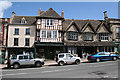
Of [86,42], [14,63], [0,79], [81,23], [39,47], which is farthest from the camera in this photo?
[81,23]

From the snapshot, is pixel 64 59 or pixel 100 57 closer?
pixel 64 59

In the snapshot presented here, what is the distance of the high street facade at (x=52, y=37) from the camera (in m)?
23.0

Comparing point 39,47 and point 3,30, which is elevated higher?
point 3,30

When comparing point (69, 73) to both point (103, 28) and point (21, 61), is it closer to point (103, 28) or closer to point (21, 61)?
point (21, 61)

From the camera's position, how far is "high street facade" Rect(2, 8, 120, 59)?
23.0m

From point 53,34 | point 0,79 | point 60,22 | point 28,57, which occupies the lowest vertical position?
point 0,79

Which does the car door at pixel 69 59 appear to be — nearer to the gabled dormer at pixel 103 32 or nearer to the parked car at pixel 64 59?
the parked car at pixel 64 59

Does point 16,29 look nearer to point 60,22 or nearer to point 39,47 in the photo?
point 39,47

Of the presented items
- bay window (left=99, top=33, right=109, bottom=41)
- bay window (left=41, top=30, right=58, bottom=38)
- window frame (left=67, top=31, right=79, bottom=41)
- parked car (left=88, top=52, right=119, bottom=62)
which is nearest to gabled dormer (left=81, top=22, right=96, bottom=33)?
window frame (left=67, top=31, right=79, bottom=41)

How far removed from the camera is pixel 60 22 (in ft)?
79.0

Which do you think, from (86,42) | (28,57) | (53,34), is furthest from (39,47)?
(86,42)

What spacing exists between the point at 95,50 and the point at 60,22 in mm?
10442

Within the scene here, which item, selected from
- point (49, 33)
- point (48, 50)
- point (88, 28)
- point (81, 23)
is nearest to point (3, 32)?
point (49, 33)

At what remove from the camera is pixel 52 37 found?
76.6 feet
